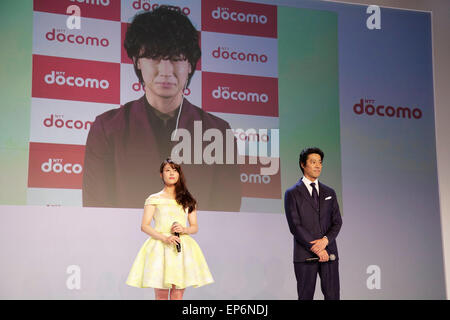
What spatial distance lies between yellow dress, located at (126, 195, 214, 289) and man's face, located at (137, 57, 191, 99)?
1.36 metres

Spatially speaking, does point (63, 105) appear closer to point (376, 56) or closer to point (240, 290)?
point (240, 290)

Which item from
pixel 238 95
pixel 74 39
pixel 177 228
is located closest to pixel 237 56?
pixel 238 95

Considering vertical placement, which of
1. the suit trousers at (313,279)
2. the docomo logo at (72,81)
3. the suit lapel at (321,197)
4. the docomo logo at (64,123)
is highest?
the docomo logo at (72,81)

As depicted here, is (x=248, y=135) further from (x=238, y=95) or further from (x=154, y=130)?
(x=154, y=130)

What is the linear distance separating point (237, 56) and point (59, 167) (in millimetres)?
1629

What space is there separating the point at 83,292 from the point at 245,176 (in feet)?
4.81

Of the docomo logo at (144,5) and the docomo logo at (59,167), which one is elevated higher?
the docomo logo at (144,5)

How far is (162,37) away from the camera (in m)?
4.95

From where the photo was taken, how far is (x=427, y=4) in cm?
→ 571

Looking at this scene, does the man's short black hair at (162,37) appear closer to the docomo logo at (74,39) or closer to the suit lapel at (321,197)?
the docomo logo at (74,39)

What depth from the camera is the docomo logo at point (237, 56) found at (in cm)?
506

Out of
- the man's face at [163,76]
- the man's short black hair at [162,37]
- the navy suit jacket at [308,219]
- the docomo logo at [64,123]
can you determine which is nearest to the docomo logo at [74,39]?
the man's short black hair at [162,37]

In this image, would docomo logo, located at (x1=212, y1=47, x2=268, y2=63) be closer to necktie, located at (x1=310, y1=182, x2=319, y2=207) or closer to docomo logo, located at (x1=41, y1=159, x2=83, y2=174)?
docomo logo, located at (x1=41, y1=159, x2=83, y2=174)
